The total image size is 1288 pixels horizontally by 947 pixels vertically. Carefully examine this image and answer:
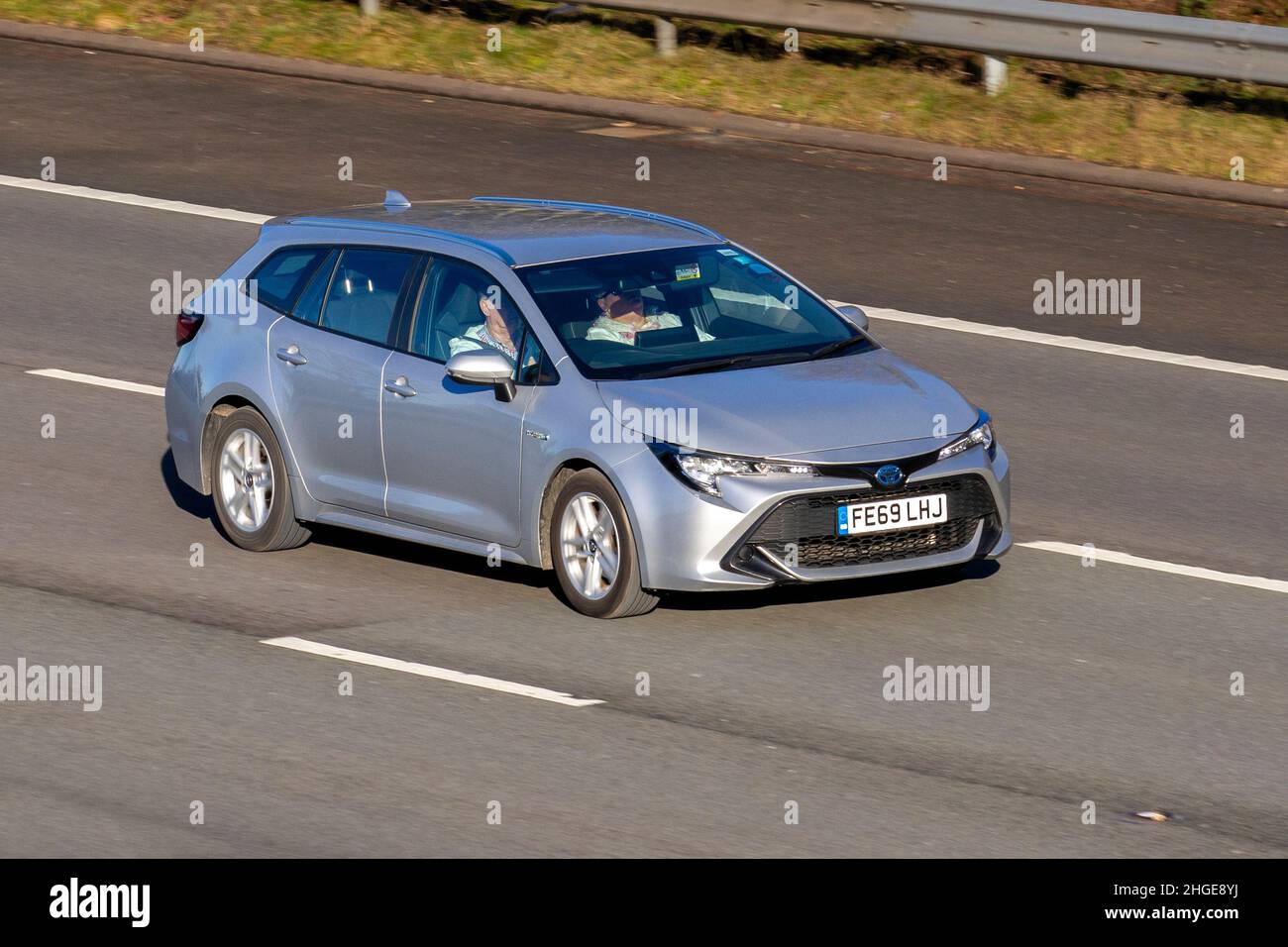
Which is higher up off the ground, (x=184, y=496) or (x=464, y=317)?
(x=464, y=317)

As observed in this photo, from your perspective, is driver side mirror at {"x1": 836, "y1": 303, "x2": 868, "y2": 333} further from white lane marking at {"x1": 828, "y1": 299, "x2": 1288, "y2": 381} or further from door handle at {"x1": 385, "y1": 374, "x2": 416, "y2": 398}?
white lane marking at {"x1": 828, "y1": 299, "x2": 1288, "y2": 381}

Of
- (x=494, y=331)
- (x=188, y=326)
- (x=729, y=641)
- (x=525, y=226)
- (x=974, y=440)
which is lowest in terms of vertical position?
(x=729, y=641)

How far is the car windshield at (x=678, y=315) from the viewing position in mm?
10242

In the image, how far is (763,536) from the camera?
9.59 metres

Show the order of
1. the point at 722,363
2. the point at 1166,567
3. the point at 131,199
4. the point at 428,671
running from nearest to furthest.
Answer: the point at 428,671 < the point at 722,363 < the point at 1166,567 < the point at 131,199

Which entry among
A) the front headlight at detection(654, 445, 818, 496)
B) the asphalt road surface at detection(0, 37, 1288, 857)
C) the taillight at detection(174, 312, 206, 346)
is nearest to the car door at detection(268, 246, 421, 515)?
the asphalt road surface at detection(0, 37, 1288, 857)

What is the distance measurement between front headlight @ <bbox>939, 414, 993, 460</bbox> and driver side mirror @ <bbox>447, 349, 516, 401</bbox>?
6.16 ft

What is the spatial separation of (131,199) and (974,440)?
9724 millimetres

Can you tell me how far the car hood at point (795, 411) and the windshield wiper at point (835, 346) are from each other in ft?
0.63

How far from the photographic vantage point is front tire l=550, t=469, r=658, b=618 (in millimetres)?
9750

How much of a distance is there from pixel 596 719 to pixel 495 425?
1898mm

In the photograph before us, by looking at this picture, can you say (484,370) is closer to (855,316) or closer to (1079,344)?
(855,316)

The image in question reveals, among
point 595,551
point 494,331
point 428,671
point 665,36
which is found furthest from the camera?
point 665,36

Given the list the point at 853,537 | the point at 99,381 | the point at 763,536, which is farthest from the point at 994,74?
the point at 763,536
